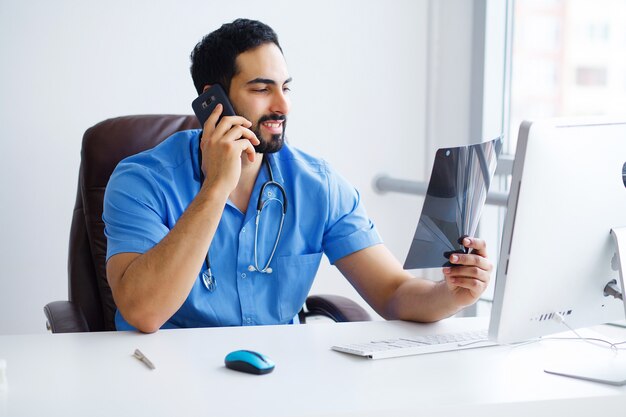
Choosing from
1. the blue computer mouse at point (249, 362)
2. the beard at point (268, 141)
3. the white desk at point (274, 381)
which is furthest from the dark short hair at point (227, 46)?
the blue computer mouse at point (249, 362)

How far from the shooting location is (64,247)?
2.86 m

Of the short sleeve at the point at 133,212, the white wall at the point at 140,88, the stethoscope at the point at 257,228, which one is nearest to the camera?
the short sleeve at the point at 133,212

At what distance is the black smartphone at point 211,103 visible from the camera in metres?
1.93

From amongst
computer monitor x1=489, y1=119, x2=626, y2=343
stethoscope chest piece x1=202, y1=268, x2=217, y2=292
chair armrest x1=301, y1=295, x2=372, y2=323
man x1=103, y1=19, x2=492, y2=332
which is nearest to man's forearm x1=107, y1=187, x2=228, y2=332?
man x1=103, y1=19, x2=492, y2=332

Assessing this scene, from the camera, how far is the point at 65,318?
1882 mm

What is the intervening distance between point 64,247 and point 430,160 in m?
1.50

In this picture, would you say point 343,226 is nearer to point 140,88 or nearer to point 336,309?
point 336,309

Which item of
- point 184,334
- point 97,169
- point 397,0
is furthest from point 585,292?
point 397,0

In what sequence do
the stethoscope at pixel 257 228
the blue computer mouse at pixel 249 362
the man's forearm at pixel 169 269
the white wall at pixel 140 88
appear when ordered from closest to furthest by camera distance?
the blue computer mouse at pixel 249 362
the man's forearm at pixel 169 269
the stethoscope at pixel 257 228
the white wall at pixel 140 88

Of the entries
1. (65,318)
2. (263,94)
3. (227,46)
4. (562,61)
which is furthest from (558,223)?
(562,61)

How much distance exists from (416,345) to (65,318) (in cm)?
82

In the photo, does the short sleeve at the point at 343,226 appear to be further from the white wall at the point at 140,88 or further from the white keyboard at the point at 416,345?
the white wall at the point at 140,88

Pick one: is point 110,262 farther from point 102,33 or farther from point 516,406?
point 102,33

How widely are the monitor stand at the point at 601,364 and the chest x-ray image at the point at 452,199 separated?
0.81 ft
